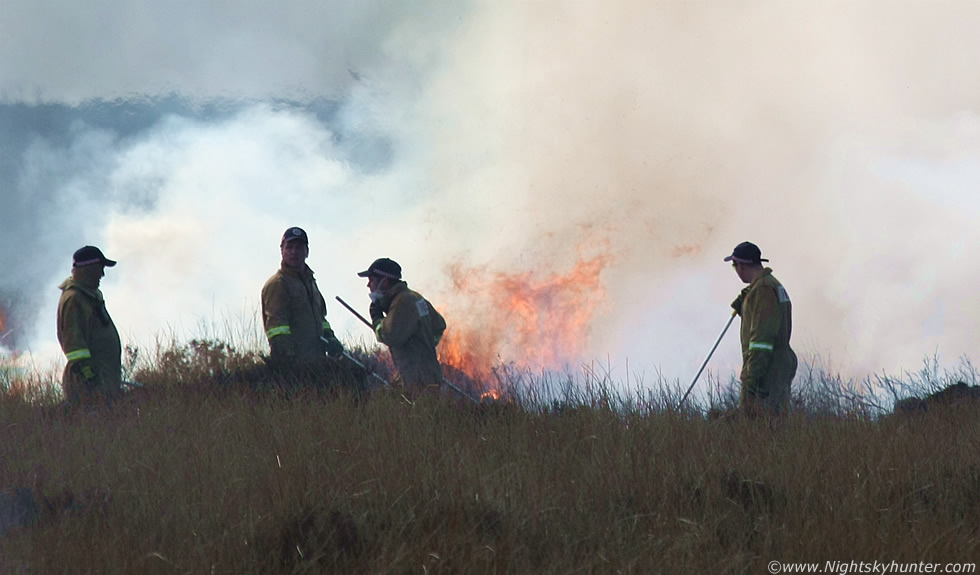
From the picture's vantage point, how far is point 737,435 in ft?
28.0

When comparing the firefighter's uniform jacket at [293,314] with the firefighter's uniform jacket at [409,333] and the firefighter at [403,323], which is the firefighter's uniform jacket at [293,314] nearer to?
the firefighter at [403,323]

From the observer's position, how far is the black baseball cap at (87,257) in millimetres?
10656

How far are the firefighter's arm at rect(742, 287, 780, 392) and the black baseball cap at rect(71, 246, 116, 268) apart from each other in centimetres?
701

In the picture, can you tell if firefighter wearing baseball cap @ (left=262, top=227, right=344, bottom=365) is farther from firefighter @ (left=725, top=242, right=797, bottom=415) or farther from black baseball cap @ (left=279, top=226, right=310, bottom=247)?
firefighter @ (left=725, top=242, right=797, bottom=415)

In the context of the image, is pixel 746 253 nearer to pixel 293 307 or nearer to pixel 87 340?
pixel 293 307

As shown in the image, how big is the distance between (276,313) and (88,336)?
202 centimetres

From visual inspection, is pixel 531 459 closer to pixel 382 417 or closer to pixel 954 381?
pixel 382 417

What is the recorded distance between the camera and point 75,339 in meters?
10.3

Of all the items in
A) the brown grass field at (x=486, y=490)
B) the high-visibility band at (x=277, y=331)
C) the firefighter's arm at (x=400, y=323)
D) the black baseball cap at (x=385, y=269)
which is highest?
the black baseball cap at (x=385, y=269)

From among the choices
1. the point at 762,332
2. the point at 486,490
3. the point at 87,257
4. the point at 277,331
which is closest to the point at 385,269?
the point at 277,331

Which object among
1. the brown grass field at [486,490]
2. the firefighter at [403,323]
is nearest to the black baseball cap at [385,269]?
the firefighter at [403,323]

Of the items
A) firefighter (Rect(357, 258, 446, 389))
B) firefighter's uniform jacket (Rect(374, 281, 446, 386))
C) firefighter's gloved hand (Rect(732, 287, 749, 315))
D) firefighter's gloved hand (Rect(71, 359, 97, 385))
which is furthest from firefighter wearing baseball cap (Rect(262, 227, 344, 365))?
firefighter's gloved hand (Rect(732, 287, 749, 315))

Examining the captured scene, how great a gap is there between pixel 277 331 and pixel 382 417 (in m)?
2.87

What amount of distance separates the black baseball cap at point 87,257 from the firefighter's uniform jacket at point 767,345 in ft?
22.8
